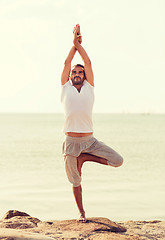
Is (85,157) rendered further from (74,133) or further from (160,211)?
(160,211)

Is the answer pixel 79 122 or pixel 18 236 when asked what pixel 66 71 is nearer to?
pixel 79 122

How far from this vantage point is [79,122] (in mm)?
5504

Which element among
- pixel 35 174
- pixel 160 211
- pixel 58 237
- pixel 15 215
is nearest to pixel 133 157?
pixel 35 174

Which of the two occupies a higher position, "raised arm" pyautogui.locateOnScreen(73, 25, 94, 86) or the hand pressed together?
the hand pressed together

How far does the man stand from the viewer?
18.0 feet

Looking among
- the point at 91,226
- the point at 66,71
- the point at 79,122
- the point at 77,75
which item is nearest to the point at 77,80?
the point at 77,75

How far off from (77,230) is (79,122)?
1.42 m

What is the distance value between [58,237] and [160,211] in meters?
3.94

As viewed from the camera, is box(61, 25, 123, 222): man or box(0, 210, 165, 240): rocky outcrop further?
box(61, 25, 123, 222): man

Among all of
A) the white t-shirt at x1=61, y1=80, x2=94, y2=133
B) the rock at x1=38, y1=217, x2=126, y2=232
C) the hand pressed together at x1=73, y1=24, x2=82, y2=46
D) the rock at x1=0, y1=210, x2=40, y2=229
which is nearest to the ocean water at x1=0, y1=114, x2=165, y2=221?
the rock at x1=0, y1=210, x2=40, y2=229

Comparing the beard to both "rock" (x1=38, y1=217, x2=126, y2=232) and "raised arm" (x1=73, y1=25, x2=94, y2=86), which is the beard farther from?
"rock" (x1=38, y1=217, x2=126, y2=232)

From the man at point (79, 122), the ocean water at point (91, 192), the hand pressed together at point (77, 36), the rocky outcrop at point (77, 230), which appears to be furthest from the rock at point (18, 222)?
the hand pressed together at point (77, 36)

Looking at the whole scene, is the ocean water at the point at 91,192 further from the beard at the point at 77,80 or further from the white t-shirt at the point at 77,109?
the beard at the point at 77,80

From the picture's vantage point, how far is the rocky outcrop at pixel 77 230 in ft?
15.5
